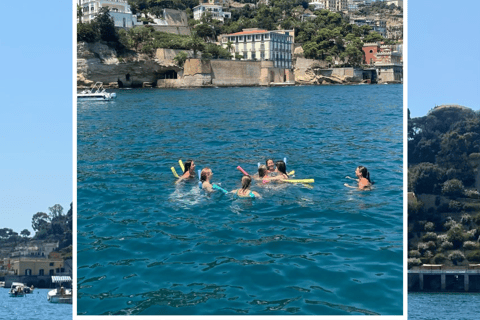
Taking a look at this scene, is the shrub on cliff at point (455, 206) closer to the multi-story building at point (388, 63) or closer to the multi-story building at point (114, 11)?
the multi-story building at point (114, 11)

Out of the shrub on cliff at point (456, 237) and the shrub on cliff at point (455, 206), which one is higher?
the shrub on cliff at point (455, 206)

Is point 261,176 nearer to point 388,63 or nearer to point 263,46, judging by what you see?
point 263,46

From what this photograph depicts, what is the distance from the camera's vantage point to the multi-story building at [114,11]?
4200 centimetres

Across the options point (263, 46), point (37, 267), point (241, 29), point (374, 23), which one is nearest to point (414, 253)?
point (37, 267)

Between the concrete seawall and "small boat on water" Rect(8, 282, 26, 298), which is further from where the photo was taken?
"small boat on water" Rect(8, 282, 26, 298)

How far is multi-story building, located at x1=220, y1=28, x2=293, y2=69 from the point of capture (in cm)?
5109

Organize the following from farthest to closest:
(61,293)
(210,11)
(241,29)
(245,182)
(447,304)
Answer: (210,11), (241,29), (61,293), (447,304), (245,182)

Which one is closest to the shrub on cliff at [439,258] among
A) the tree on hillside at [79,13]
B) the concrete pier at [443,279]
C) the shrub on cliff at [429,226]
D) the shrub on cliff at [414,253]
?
the concrete pier at [443,279]

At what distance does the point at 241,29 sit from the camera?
58.3 m

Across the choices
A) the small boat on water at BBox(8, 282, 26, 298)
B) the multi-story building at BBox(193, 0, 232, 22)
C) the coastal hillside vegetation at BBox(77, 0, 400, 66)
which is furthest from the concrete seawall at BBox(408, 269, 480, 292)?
the multi-story building at BBox(193, 0, 232, 22)

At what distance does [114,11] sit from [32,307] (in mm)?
34077

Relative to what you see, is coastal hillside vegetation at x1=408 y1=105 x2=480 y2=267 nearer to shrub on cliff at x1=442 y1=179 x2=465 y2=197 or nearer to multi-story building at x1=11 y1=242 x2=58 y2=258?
shrub on cliff at x1=442 y1=179 x2=465 y2=197

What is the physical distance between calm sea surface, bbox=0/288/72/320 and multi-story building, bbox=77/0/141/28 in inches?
964

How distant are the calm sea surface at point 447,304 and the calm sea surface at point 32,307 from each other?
777 cm
